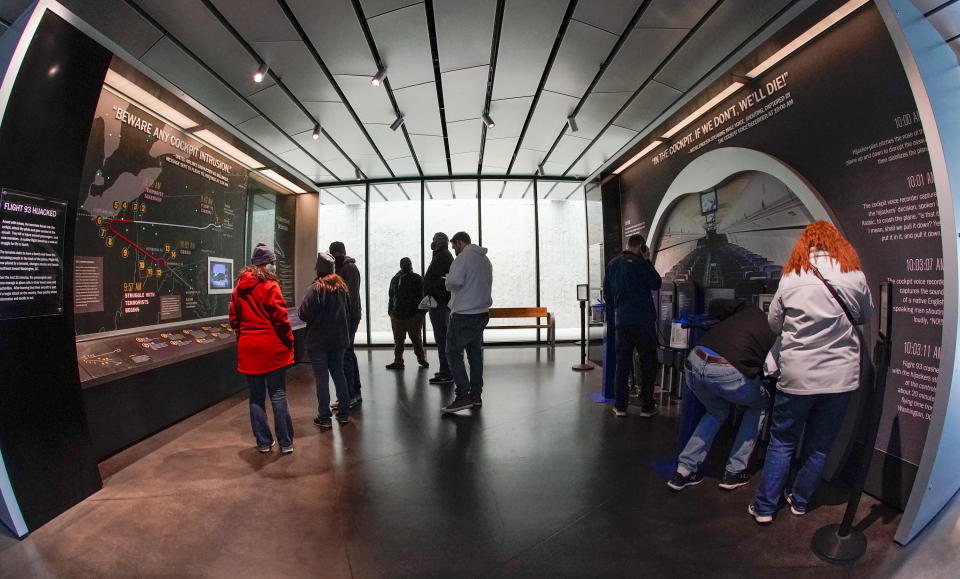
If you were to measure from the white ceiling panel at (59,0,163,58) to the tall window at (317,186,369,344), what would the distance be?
4.58m

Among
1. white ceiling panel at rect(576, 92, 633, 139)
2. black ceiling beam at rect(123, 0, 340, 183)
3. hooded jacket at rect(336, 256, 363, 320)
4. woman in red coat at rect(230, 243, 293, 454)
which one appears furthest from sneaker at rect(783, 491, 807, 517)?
black ceiling beam at rect(123, 0, 340, 183)

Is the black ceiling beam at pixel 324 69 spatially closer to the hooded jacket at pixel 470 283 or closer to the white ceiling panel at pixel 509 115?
the white ceiling panel at pixel 509 115

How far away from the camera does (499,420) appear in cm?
359

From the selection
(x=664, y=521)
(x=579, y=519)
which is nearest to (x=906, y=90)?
(x=664, y=521)

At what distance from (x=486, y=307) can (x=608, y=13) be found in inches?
98.8

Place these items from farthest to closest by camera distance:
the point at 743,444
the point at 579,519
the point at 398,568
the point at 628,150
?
the point at 628,150, the point at 743,444, the point at 579,519, the point at 398,568

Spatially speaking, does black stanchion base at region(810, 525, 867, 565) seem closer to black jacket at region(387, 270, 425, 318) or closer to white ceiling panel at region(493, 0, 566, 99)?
white ceiling panel at region(493, 0, 566, 99)

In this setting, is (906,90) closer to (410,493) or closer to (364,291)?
(410,493)

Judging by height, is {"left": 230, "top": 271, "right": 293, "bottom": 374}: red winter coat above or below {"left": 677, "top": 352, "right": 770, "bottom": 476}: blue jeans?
above

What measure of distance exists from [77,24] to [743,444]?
4291 mm

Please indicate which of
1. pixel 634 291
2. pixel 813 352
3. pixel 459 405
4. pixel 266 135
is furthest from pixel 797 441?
pixel 266 135

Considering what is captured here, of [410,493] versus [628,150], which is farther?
[628,150]

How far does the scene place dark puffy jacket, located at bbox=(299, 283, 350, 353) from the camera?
3.29 meters

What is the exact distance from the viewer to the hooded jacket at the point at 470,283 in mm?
3730
